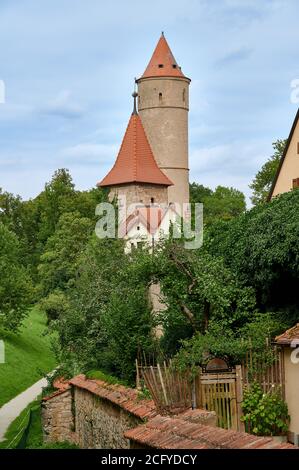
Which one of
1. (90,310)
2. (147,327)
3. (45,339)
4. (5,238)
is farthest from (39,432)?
(45,339)

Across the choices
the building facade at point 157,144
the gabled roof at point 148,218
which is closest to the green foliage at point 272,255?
the gabled roof at point 148,218

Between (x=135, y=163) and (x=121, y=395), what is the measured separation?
5093 centimetres

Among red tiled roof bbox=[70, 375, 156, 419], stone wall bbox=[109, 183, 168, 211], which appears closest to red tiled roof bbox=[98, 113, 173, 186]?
stone wall bbox=[109, 183, 168, 211]

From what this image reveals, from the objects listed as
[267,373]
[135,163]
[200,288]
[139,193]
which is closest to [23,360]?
[139,193]

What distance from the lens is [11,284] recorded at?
62.1 m

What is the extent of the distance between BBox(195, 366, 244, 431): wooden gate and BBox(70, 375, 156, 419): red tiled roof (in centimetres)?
98

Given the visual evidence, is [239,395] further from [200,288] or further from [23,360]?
[23,360]

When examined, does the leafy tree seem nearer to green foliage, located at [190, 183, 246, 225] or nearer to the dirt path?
the dirt path

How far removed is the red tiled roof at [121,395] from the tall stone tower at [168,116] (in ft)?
162

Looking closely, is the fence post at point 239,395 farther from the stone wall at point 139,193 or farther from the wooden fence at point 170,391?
the stone wall at point 139,193

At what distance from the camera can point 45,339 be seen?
239 feet
